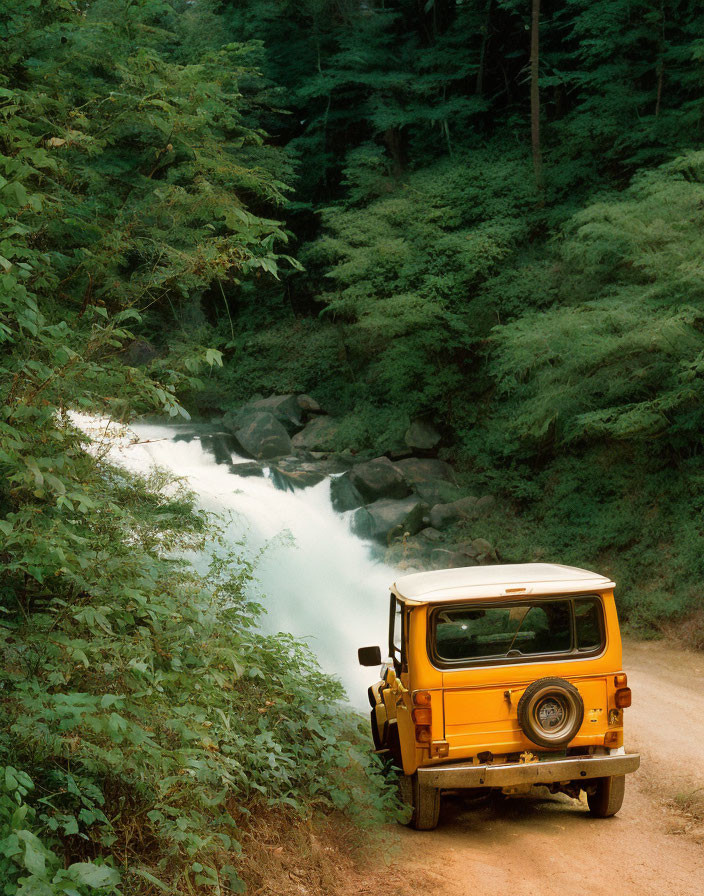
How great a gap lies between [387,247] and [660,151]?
21.1 feet

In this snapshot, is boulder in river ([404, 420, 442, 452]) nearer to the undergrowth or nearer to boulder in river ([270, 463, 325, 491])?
boulder in river ([270, 463, 325, 491])

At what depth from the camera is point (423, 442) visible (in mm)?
19922

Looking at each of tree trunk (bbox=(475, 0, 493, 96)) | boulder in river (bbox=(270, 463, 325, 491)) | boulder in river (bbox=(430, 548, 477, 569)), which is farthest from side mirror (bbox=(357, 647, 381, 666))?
tree trunk (bbox=(475, 0, 493, 96))

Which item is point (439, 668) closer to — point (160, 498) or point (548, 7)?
point (160, 498)

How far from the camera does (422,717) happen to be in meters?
5.12

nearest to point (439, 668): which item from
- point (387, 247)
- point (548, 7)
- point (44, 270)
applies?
point (44, 270)

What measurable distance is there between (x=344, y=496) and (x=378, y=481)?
0.89m

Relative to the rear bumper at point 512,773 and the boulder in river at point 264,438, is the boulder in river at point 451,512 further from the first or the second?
the rear bumper at point 512,773

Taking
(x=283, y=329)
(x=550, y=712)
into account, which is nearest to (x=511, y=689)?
(x=550, y=712)

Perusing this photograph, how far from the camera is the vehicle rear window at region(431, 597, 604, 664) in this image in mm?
5293

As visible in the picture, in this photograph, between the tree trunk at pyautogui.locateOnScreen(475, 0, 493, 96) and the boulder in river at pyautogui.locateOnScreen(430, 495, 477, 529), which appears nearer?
the boulder in river at pyautogui.locateOnScreen(430, 495, 477, 529)

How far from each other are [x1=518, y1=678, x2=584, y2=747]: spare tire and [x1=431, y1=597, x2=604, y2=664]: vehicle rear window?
25cm

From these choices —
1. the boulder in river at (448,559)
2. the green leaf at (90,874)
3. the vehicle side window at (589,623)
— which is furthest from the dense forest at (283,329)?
the vehicle side window at (589,623)

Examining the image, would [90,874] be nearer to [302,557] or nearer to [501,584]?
[501,584]
